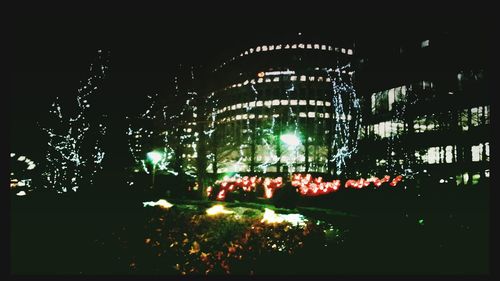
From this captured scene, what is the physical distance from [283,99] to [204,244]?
65.3 meters

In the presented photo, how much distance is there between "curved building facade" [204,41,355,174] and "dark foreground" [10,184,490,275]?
54.6 metres

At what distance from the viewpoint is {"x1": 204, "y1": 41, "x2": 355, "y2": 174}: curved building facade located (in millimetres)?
67062

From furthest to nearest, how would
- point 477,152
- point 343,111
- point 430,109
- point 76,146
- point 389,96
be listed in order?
point 343,111, point 389,96, point 430,109, point 477,152, point 76,146

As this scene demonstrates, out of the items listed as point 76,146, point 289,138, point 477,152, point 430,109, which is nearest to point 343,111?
point 289,138

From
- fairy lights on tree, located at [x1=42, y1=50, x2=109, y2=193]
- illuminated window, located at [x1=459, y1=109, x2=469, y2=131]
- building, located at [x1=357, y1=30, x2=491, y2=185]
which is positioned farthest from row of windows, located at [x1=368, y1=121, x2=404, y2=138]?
fairy lights on tree, located at [x1=42, y1=50, x2=109, y2=193]

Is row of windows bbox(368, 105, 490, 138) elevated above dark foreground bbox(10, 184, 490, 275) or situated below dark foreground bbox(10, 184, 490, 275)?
above

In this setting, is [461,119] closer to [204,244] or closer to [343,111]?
[343,111]

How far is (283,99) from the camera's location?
2835 inches

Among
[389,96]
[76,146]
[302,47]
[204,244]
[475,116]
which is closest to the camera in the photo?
[204,244]

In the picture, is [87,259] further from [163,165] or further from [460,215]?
[163,165]

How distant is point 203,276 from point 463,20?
147 feet

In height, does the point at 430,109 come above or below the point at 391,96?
below

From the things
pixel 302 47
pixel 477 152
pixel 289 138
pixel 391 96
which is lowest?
pixel 477 152

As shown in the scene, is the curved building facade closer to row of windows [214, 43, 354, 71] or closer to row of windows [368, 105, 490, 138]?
row of windows [214, 43, 354, 71]
